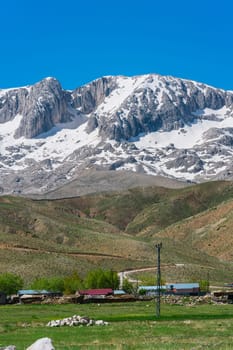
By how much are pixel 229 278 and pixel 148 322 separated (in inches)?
5195

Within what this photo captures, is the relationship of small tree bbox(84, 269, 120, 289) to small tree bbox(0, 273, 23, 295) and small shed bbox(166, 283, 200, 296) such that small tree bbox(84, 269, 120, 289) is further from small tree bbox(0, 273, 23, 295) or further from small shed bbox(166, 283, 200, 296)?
small tree bbox(0, 273, 23, 295)

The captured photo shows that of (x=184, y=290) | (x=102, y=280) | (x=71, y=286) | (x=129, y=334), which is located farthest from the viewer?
(x=102, y=280)

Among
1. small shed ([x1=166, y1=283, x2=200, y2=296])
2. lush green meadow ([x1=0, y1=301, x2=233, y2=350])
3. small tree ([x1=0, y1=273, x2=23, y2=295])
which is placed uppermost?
small tree ([x1=0, y1=273, x2=23, y2=295])

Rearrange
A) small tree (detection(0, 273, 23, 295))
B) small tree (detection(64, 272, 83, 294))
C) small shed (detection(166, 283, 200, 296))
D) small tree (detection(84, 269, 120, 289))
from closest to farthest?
small shed (detection(166, 283, 200, 296))
small tree (detection(0, 273, 23, 295))
small tree (detection(64, 272, 83, 294))
small tree (detection(84, 269, 120, 289))

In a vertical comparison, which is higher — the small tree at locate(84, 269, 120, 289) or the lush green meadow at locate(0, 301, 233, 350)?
the small tree at locate(84, 269, 120, 289)

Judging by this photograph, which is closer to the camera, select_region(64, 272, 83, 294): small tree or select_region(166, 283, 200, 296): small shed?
select_region(166, 283, 200, 296): small shed

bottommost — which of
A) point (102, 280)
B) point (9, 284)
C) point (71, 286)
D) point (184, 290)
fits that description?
point (184, 290)

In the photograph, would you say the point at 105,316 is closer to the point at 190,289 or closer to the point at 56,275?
the point at 190,289

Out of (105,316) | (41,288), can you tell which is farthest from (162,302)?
(41,288)

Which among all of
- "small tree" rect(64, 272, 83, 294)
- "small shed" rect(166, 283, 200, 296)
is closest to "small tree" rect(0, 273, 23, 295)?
"small tree" rect(64, 272, 83, 294)

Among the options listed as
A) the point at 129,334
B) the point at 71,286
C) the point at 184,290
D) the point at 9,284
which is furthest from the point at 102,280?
the point at 129,334

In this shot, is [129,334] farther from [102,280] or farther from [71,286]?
[102,280]

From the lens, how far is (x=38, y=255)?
191 meters

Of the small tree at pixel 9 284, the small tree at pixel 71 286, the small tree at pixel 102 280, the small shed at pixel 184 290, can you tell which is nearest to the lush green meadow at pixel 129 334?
the small shed at pixel 184 290
